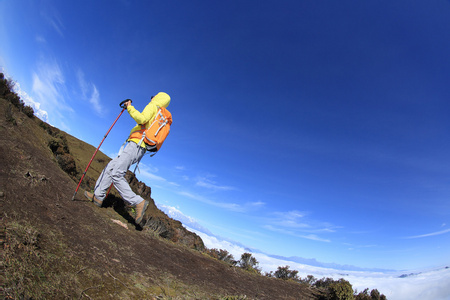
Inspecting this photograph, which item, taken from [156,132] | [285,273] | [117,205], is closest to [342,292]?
[285,273]

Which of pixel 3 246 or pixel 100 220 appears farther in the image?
pixel 100 220

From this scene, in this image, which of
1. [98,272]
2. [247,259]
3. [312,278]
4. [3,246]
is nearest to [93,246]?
[98,272]

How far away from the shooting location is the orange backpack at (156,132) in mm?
4368

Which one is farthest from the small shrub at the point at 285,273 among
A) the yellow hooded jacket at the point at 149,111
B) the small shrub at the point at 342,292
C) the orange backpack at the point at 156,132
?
the yellow hooded jacket at the point at 149,111

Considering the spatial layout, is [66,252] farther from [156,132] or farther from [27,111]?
[27,111]

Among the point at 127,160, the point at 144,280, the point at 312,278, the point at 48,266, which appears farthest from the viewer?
the point at 312,278

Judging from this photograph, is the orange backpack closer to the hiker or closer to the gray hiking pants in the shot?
the hiker

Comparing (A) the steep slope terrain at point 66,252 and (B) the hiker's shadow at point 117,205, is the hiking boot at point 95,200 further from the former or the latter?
(B) the hiker's shadow at point 117,205

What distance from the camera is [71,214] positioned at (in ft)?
10.9

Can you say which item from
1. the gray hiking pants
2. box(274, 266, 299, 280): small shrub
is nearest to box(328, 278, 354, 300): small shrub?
box(274, 266, 299, 280): small shrub

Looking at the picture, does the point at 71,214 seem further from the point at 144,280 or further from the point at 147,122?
the point at 147,122

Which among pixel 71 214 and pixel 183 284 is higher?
pixel 71 214

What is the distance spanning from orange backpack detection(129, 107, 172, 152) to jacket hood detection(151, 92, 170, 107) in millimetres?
166

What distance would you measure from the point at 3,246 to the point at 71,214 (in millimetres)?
1841
